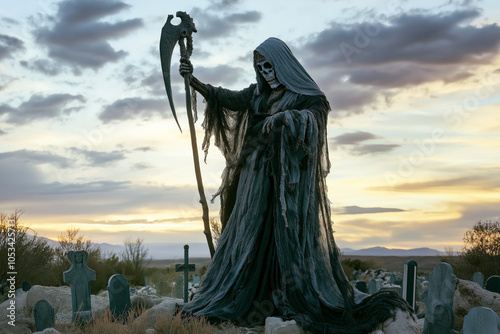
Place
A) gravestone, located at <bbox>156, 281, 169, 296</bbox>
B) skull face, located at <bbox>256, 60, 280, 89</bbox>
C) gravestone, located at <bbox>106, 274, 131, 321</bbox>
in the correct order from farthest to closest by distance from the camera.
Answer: gravestone, located at <bbox>156, 281, 169, 296</bbox> → skull face, located at <bbox>256, 60, 280, 89</bbox> → gravestone, located at <bbox>106, 274, 131, 321</bbox>

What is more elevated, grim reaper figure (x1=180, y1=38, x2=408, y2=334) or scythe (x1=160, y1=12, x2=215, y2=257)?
scythe (x1=160, y1=12, x2=215, y2=257)

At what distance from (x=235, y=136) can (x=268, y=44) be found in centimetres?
150

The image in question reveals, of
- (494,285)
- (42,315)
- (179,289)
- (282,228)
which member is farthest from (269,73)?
(494,285)

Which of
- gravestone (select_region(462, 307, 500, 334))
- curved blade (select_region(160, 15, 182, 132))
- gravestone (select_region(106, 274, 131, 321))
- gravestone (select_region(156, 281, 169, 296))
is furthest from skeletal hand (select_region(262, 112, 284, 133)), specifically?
gravestone (select_region(156, 281, 169, 296))

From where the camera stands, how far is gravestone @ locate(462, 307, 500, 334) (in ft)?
17.4

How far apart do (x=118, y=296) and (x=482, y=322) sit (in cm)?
431

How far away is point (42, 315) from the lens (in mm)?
6898

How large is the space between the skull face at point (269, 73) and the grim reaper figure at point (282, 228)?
0.04ft

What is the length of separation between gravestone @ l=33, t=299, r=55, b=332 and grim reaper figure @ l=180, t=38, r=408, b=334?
1.54m

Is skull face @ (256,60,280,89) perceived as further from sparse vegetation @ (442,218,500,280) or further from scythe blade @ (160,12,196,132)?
sparse vegetation @ (442,218,500,280)

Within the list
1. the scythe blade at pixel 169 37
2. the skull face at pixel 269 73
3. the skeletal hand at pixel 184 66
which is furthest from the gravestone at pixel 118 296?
the skull face at pixel 269 73

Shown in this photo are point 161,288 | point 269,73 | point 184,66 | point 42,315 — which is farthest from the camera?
point 161,288

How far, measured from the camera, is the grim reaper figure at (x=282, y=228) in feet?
22.8

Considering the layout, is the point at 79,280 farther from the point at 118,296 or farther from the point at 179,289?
the point at 179,289
